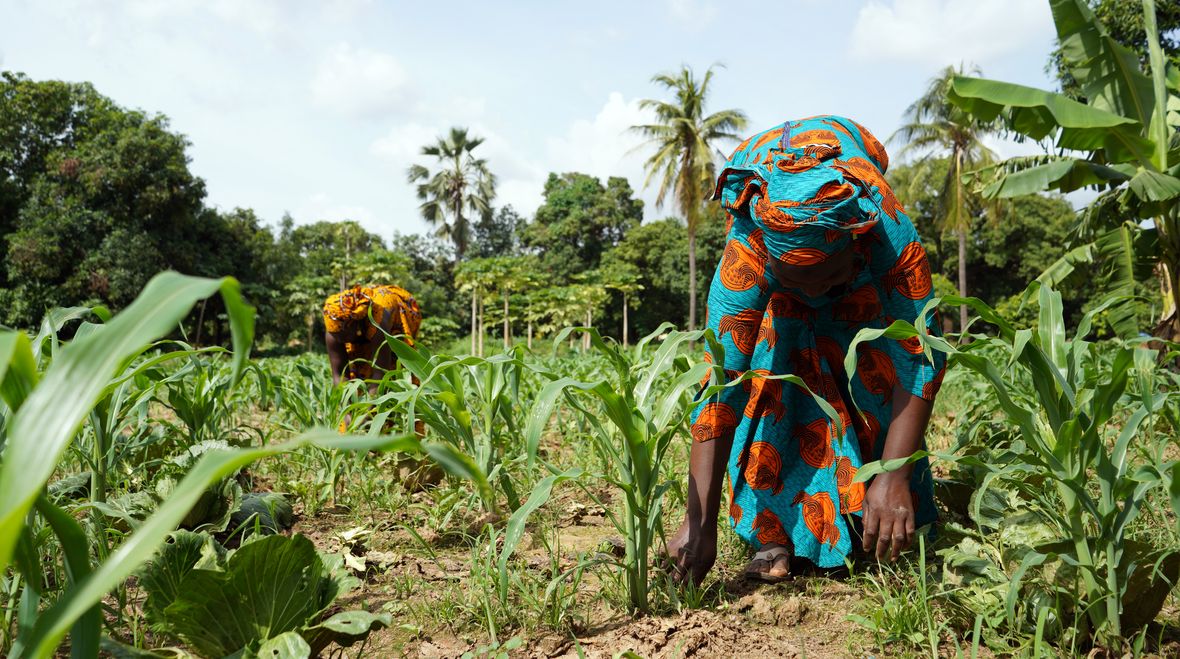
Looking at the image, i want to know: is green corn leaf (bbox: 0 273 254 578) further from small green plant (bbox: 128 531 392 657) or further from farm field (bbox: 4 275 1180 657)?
small green plant (bbox: 128 531 392 657)

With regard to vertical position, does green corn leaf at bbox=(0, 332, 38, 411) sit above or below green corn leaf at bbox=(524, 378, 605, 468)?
above

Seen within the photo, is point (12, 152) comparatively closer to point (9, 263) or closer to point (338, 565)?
point (9, 263)

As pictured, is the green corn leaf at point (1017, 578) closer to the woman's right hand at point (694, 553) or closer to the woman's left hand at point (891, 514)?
the woman's left hand at point (891, 514)

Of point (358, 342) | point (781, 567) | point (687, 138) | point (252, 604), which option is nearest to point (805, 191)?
point (781, 567)

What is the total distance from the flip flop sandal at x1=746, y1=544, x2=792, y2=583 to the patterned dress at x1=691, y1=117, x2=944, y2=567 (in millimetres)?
42

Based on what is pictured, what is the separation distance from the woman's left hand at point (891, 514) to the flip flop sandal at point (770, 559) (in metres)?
0.27

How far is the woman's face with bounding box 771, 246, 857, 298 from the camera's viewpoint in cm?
147

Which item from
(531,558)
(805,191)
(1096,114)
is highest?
(1096,114)

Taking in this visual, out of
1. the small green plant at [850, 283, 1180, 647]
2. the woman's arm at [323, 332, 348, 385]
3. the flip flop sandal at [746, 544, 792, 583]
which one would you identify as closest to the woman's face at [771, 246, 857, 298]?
the small green plant at [850, 283, 1180, 647]

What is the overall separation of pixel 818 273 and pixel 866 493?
0.55 m

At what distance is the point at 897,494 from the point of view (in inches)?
61.2

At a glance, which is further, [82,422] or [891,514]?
[891,514]

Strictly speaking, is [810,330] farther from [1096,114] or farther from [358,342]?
[358,342]

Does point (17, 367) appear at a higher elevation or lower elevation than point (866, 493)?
higher
